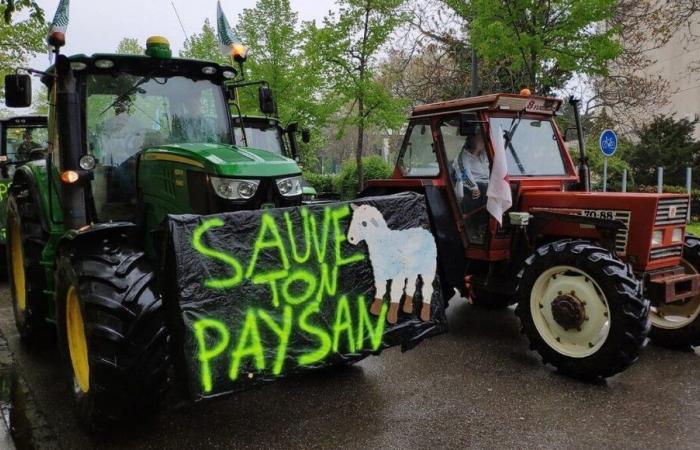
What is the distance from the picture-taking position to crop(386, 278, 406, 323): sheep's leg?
11.9 feet

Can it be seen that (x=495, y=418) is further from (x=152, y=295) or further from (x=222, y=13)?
(x=222, y=13)

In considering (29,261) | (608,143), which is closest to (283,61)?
(608,143)

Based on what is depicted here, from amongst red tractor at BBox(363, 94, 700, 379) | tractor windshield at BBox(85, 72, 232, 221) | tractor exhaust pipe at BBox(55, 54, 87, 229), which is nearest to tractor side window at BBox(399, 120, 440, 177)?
red tractor at BBox(363, 94, 700, 379)

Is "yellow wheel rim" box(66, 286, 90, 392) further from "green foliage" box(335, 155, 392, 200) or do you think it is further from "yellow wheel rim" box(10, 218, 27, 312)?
"green foliage" box(335, 155, 392, 200)

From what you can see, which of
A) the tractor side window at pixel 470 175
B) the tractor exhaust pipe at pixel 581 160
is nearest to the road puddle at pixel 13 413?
the tractor side window at pixel 470 175

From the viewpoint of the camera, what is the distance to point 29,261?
4.86 m

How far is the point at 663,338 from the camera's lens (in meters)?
5.15

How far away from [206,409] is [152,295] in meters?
1.14

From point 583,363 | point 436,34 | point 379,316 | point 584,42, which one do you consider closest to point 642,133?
point 436,34

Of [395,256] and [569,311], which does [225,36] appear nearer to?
[395,256]

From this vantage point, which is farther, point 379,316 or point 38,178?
point 38,178

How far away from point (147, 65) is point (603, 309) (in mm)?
4081

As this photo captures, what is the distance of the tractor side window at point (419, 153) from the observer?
6012mm

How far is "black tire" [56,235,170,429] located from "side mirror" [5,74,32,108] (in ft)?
5.24
